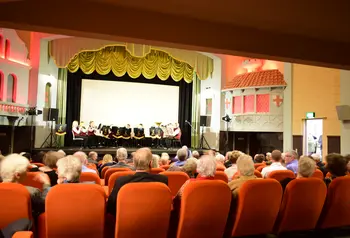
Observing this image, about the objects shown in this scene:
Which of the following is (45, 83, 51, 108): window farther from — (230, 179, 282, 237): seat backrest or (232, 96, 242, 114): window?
(230, 179, 282, 237): seat backrest

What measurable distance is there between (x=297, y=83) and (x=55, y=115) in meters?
7.90

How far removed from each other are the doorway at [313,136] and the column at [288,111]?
0.48 meters

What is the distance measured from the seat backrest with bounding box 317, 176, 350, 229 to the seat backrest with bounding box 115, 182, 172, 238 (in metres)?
1.52

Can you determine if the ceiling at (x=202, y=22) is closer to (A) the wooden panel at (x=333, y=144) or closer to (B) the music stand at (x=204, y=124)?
(A) the wooden panel at (x=333, y=144)

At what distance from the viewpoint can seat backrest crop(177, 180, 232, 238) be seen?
2.28 m

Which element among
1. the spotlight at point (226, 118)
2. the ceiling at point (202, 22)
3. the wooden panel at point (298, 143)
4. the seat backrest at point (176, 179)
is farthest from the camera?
the spotlight at point (226, 118)

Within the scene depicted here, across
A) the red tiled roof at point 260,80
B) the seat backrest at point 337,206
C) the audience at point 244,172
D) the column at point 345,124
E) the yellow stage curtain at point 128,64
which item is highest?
the yellow stage curtain at point 128,64

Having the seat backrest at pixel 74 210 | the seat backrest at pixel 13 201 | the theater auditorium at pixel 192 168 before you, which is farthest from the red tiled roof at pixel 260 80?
A: the seat backrest at pixel 13 201

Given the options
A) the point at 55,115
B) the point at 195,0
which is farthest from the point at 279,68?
the point at 195,0

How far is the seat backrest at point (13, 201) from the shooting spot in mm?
2004

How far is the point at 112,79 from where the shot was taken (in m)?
12.7

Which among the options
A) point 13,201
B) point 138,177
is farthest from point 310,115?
→ point 13,201

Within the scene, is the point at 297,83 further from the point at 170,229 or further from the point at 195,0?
the point at 170,229

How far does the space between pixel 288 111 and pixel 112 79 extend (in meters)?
6.85
